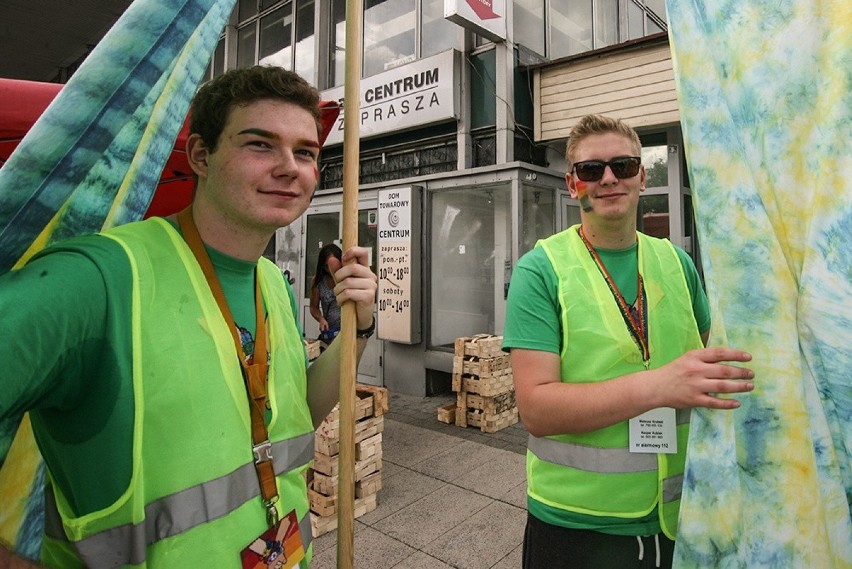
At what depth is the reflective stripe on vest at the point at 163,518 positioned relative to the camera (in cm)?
102

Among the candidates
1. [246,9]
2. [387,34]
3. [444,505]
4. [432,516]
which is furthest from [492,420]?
[246,9]

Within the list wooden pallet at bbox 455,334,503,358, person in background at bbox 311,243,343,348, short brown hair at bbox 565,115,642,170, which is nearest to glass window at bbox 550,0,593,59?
wooden pallet at bbox 455,334,503,358

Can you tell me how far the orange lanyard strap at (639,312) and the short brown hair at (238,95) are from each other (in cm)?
116

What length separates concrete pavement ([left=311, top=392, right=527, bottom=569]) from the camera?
348 cm

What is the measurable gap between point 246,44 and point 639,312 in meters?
13.5

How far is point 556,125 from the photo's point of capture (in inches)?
296

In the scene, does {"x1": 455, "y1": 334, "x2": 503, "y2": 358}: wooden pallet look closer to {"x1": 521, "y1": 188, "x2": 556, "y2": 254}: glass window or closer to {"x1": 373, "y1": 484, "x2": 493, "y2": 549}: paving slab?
{"x1": 521, "y1": 188, "x2": 556, "y2": 254}: glass window

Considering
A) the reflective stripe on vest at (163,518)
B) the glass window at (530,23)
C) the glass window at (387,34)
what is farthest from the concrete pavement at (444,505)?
the glass window at (387,34)

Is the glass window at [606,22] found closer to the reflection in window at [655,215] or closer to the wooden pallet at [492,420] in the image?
the reflection in window at [655,215]

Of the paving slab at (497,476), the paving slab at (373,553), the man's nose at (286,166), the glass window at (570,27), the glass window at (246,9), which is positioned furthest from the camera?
the glass window at (246,9)

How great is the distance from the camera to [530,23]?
27.2 ft

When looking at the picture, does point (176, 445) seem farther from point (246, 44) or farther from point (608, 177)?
point (246, 44)

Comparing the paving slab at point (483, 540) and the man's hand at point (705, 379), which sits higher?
the man's hand at point (705, 379)

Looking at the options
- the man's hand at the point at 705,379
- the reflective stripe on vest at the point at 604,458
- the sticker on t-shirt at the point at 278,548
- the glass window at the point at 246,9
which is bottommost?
the sticker on t-shirt at the point at 278,548
